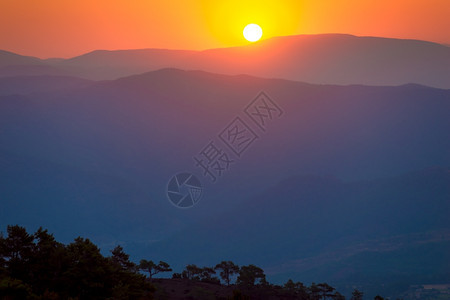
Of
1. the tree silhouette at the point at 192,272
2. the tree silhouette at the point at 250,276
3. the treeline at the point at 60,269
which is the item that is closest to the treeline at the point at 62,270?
the treeline at the point at 60,269

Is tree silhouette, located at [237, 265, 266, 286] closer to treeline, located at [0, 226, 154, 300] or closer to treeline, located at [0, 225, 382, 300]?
treeline, located at [0, 225, 382, 300]

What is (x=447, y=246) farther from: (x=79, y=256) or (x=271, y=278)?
(x=79, y=256)

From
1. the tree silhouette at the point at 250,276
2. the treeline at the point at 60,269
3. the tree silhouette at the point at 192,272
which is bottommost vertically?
the treeline at the point at 60,269

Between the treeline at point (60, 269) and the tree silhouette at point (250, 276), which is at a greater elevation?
the tree silhouette at point (250, 276)

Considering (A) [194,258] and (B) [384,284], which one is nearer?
(B) [384,284]

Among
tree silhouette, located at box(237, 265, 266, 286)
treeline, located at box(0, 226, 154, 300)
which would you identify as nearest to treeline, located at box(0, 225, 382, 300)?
treeline, located at box(0, 226, 154, 300)

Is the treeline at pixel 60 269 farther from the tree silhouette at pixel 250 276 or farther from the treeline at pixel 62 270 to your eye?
the tree silhouette at pixel 250 276

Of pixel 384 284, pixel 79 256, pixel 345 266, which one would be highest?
pixel 345 266

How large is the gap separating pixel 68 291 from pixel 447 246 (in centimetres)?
16847

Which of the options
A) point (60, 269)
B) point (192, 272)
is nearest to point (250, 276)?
point (192, 272)

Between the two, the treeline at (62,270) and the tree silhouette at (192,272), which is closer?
the treeline at (62,270)

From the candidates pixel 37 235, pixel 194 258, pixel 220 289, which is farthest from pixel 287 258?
pixel 37 235

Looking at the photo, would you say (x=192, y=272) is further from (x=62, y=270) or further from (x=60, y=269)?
(x=60, y=269)

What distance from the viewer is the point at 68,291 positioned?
1083 inches
